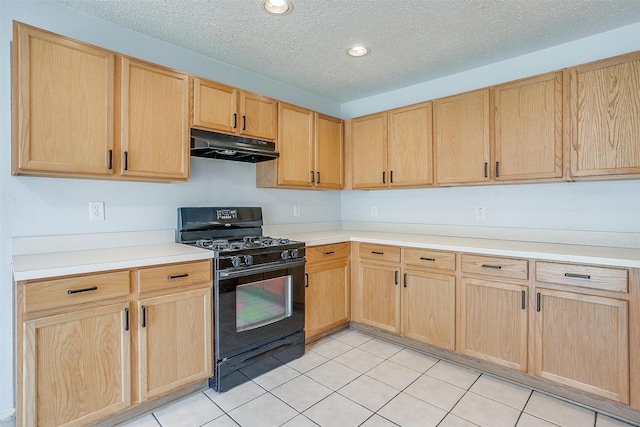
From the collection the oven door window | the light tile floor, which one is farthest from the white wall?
the light tile floor

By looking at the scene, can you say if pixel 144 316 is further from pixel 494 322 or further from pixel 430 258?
pixel 494 322

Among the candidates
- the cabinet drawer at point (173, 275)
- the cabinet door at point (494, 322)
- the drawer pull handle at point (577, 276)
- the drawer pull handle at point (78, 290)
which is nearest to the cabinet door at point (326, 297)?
the cabinet drawer at point (173, 275)

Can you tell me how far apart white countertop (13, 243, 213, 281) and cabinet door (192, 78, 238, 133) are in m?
0.93

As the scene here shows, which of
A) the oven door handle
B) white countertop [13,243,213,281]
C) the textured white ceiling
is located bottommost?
the oven door handle

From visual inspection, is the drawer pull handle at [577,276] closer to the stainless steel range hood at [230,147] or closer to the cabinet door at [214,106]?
the stainless steel range hood at [230,147]

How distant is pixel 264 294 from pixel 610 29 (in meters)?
3.08

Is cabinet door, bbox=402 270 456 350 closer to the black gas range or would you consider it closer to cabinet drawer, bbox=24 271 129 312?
the black gas range

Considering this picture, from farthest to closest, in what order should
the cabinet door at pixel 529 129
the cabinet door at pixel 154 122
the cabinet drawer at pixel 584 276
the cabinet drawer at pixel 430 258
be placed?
the cabinet drawer at pixel 430 258
the cabinet door at pixel 529 129
the cabinet door at pixel 154 122
the cabinet drawer at pixel 584 276

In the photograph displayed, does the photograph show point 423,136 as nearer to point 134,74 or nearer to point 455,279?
point 455,279

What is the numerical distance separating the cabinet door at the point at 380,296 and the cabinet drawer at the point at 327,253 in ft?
0.71

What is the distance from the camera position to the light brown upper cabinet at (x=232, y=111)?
2.34 m

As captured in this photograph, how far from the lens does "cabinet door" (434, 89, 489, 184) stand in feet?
8.46

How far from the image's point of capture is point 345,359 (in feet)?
8.51

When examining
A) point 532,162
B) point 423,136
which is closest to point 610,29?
point 532,162
